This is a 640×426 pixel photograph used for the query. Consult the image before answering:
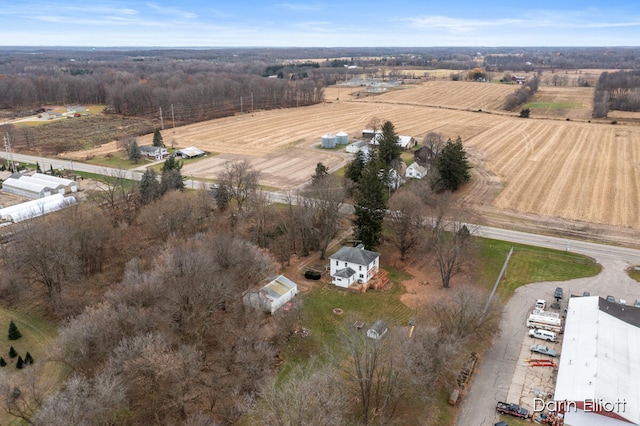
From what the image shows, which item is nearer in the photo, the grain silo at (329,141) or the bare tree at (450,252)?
the bare tree at (450,252)

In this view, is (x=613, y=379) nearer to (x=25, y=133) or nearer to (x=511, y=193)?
(x=511, y=193)

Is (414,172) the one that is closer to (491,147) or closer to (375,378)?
(491,147)

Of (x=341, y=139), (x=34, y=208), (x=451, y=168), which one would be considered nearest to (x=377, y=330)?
(x=451, y=168)

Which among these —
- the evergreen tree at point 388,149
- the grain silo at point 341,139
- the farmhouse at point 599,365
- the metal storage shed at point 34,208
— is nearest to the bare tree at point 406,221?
the farmhouse at point 599,365

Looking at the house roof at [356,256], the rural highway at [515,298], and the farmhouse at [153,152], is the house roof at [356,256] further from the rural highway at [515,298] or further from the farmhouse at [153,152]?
the farmhouse at [153,152]

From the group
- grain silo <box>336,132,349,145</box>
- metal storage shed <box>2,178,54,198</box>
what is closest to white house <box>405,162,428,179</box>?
grain silo <box>336,132,349,145</box>

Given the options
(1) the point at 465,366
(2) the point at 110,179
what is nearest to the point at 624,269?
(1) the point at 465,366

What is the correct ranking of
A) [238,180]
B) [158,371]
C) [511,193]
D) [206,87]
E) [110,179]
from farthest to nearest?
[206,87]
[110,179]
[511,193]
[238,180]
[158,371]
